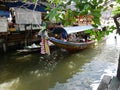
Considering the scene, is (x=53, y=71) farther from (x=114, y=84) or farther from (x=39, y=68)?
(x=114, y=84)

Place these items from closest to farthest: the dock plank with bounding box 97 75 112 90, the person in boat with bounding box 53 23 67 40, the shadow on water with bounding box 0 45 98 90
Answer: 1. the dock plank with bounding box 97 75 112 90
2. the shadow on water with bounding box 0 45 98 90
3. the person in boat with bounding box 53 23 67 40

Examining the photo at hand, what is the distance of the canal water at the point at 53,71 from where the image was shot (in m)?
8.35

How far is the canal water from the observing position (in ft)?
27.4

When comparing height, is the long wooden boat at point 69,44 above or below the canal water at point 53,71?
above

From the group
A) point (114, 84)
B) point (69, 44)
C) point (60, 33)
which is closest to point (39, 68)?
point (69, 44)

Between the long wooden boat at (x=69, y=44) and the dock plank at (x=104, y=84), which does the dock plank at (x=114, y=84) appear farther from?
the long wooden boat at (x=69, y=44)

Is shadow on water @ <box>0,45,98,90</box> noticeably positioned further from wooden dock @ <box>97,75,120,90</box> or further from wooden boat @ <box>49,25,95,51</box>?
wooden dock @ <box>97,75,120,90</box>

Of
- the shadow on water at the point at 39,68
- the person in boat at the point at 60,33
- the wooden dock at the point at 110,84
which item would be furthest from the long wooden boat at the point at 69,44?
the wooden dock at the point at 110,84

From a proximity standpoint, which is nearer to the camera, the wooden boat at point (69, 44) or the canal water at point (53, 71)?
the canal water at point (53, 71)

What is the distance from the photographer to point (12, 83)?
848cm

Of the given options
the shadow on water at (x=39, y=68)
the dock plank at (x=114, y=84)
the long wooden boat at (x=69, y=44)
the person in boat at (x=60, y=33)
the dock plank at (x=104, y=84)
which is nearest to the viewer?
the dock plank at (x=114, y=84)

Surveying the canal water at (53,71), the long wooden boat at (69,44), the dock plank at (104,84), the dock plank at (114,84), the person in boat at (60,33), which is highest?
the person in boat at (60,33)

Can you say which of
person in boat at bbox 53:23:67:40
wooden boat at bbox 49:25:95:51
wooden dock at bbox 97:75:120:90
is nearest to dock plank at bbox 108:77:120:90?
wooden dock at bbox 97:75:120:90

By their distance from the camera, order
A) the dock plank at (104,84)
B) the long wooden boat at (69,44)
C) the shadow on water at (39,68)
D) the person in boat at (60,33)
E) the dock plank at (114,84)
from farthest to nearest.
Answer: the person in boat at (60,33) < the long wooden boat at (69,44) < the shadow on water at (39,68) < the dock plank at (104,84) < the dock plank at (114,84)
